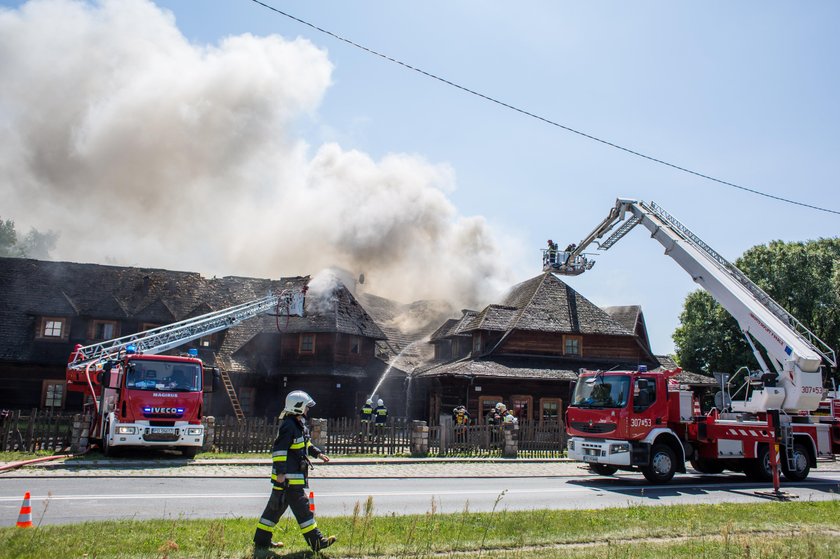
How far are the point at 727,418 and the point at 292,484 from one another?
13.7 meters

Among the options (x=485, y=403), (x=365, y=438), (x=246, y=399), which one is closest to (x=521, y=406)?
(x=485, y=403)

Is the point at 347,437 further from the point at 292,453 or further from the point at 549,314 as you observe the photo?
the point at 549,314

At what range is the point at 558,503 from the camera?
12.2 m

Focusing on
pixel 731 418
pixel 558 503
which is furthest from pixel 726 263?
pixel 558 503

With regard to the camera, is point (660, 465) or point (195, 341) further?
point (195, 341)

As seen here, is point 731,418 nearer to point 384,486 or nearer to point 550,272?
point 384,486

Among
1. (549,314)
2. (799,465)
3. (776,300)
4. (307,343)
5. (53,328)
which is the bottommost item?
(799,465)

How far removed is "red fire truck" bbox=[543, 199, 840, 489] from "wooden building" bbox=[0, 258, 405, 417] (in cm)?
1898

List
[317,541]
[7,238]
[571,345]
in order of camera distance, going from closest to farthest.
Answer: [317,541] < [571,345] < [7,238]

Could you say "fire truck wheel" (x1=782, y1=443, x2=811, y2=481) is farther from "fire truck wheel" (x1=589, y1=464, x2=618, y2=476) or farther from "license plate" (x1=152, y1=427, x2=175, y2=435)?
"license plate" (x1=152, y1=427, x2=175, y2=435)

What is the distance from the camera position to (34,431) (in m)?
18.4

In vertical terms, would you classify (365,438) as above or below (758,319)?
below

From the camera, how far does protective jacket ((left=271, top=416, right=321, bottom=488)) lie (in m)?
7.46

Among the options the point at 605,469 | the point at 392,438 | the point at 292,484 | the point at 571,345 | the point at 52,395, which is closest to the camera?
the point at 292,484
